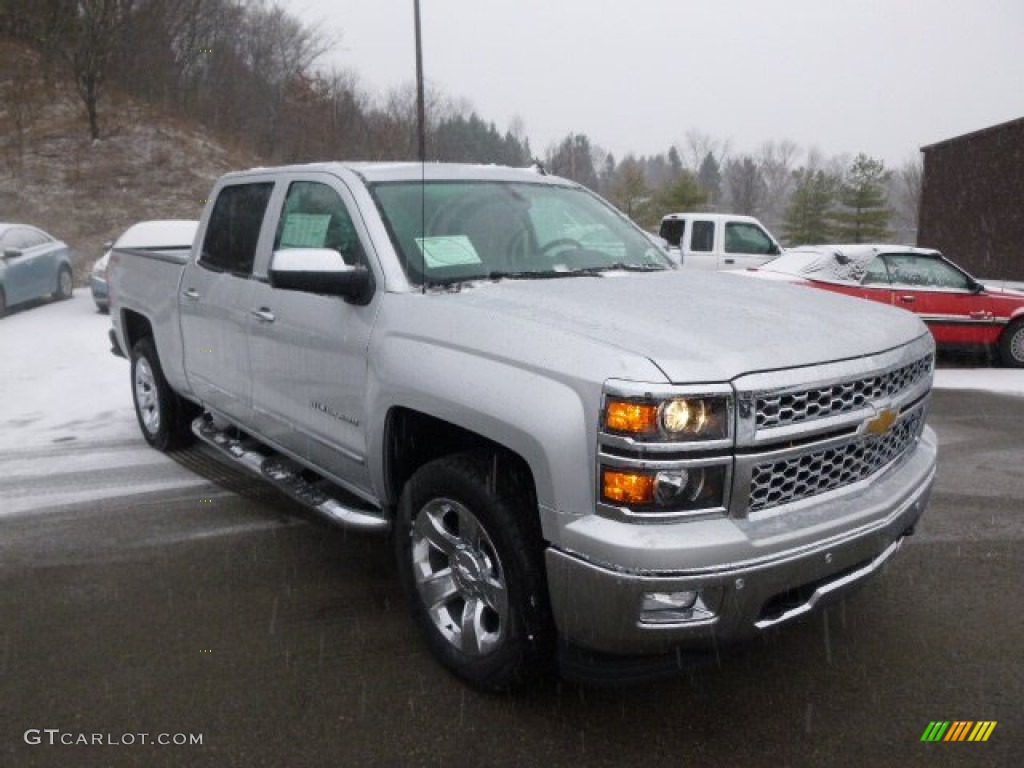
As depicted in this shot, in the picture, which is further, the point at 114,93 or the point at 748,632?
the point at 114,93

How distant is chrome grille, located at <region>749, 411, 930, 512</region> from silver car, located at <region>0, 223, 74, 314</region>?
517 inches

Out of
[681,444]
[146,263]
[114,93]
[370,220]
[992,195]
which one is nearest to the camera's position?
[681,444]

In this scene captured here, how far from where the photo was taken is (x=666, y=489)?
7.86ft

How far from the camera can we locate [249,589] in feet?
12.7

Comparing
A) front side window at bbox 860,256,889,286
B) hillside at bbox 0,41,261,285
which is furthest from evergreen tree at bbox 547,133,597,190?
hillside at bbox 0,41,261,285

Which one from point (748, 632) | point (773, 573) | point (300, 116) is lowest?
point (748, 632)

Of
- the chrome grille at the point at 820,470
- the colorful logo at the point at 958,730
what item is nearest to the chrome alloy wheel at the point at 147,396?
the chrome grille at the point at 820,470

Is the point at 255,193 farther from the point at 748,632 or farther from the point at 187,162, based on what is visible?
the point at 187,162

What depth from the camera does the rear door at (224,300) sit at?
14.5ft

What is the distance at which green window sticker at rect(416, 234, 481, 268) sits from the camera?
136 inches

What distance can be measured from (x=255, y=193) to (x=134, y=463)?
240cm

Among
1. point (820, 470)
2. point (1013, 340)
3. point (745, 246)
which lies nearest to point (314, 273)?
point (820, 470)

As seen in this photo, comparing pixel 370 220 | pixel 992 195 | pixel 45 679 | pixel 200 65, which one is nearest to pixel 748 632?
pixel 370 220

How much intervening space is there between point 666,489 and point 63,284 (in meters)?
15.1
